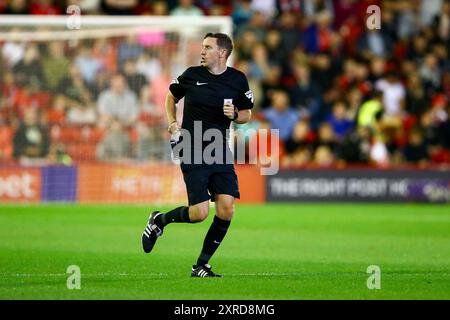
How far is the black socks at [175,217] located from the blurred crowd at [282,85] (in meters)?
11.8

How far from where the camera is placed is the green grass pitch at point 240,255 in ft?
30.9

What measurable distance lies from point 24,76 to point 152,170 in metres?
3.38

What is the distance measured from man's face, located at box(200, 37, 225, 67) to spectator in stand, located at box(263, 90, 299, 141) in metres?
13.6

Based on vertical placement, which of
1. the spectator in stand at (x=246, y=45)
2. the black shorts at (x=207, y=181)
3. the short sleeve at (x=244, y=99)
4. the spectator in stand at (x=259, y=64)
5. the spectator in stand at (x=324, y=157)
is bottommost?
the black shorts at (x=207, y=181)

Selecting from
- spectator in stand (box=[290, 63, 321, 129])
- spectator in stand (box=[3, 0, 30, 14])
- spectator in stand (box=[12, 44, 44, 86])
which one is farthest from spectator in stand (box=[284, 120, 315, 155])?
spectator in stand (box=[3, 0, 30, 14])

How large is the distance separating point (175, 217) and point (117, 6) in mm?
15976

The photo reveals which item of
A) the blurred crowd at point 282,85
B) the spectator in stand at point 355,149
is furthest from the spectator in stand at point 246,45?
the spectator in stand at point 355,149

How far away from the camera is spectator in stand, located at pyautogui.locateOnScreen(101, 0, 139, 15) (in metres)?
25.8

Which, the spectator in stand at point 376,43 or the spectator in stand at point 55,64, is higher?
the spectator in stand at point 376,43

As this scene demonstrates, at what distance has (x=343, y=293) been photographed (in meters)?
9.30

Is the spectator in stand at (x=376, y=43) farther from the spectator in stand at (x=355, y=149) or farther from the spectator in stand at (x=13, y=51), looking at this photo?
the spectator in stand at (x=13, y=51)

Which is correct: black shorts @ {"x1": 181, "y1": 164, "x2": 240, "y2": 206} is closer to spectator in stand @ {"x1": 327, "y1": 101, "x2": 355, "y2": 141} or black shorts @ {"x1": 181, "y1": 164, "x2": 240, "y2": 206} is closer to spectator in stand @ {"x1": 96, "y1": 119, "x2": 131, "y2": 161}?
spectator in stand @ {"x1": 96, "y1": 119, "x2": 131, "y2": 161}

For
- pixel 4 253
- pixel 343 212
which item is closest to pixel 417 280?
pixel 4 253

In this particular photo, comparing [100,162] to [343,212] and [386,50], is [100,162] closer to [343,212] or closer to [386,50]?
[343,212]
